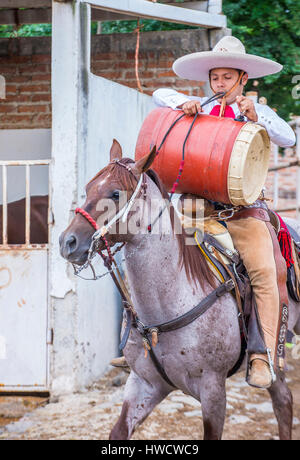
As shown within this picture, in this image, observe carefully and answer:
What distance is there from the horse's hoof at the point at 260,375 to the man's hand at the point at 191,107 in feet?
5.00

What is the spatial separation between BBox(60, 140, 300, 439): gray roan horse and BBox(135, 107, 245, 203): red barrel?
16cm

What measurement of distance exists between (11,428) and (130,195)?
9.10 feet

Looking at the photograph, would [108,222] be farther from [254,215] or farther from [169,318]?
[254,215]

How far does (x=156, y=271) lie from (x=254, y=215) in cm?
85

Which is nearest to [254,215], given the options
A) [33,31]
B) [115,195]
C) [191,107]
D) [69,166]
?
[191,107]

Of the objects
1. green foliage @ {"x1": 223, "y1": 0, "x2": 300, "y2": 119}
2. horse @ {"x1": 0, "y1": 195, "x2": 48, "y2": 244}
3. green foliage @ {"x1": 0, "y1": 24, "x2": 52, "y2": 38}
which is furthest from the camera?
green foliage @ {"x1": 0, "y1": 24, "x2": 52, "y2": 38}

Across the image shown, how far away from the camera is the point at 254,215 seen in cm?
374

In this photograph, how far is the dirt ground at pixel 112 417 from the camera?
4762mm

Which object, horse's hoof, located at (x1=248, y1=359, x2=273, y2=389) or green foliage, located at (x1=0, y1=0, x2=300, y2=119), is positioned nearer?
horse's hoof, located at (x1=248, y1=359, x2=273, y2=389)

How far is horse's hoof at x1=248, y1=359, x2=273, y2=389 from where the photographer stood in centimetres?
340

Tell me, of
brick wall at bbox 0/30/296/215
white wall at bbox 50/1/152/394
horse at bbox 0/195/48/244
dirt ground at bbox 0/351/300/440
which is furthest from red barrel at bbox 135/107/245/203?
brick wall at bbox 0/30/296/215

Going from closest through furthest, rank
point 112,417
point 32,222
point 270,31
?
1. point 112,417
2. point 32,222
3. point 270,31

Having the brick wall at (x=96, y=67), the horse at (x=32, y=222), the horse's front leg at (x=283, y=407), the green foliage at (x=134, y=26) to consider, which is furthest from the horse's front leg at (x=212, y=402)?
the green foliage at (x=134, y=26)

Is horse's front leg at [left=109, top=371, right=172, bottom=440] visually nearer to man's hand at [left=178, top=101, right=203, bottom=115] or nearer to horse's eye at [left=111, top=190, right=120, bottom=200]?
horse's eye at [left=111, top=190, right=120, bottom=200]
